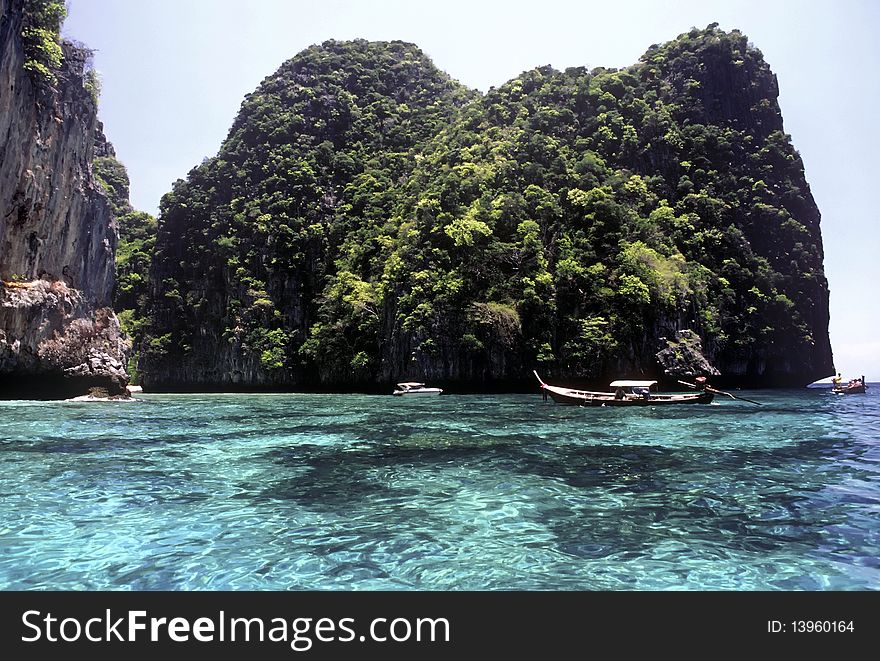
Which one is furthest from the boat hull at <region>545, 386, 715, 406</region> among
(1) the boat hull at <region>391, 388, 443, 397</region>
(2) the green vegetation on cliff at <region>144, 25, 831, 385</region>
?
(2) the green vegetation on cliff at <region>144, 25, 831, 385</region>

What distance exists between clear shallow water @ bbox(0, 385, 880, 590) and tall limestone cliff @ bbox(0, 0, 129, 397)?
66.0 ft

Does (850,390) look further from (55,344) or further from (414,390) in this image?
(55,344)

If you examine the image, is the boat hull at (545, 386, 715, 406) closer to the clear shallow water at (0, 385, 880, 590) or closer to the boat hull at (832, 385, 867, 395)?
the clear shallow water at (0, 385, 880, 590)

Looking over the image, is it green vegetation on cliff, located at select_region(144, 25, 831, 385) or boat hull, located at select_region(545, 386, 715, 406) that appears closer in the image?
boat hull, located at select_region(545, 386, 715, 406)

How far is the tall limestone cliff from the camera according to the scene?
26.9m

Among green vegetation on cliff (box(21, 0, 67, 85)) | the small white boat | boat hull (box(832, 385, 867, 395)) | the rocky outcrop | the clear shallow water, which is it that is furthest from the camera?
the small white boat

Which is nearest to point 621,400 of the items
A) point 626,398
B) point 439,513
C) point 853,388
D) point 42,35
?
point 626,398

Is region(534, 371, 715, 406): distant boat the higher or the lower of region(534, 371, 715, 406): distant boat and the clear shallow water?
the lower

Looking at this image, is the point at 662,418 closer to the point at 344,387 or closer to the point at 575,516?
the point at 575,516

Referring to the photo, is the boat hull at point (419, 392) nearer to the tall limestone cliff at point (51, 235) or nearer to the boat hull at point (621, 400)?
the boat hull at point (621, 400)

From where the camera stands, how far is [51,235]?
31094 mm

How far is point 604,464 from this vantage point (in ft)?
36.1
